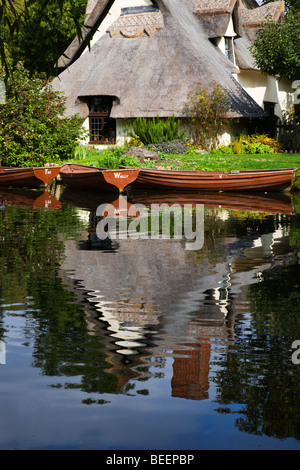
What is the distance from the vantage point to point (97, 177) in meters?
28.6

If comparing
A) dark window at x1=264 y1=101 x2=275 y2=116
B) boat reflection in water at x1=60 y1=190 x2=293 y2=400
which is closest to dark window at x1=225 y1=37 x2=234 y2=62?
dark window at x1=264 y1=101 x2=275 y2=116

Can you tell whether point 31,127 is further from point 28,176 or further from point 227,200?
point 227,200

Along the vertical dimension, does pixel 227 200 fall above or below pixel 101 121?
below

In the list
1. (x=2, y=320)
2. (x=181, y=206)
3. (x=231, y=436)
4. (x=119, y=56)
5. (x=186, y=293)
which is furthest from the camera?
(x=119, y=56)

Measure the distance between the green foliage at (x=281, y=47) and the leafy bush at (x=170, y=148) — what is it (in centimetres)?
695

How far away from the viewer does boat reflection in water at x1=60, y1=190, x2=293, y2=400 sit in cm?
699

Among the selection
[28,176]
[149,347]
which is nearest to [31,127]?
[28,176]

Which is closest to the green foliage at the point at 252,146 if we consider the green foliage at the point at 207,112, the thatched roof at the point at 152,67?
the green foliage at the point at 207,112

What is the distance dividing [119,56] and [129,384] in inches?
1622

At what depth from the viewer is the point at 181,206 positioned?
973 inches

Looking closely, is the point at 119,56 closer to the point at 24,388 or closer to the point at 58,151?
the point at 58,151

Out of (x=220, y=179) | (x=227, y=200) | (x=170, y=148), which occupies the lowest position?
(x=227, y=200)

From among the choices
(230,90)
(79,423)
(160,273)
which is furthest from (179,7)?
(79,423)

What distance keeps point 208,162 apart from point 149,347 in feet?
91.2
